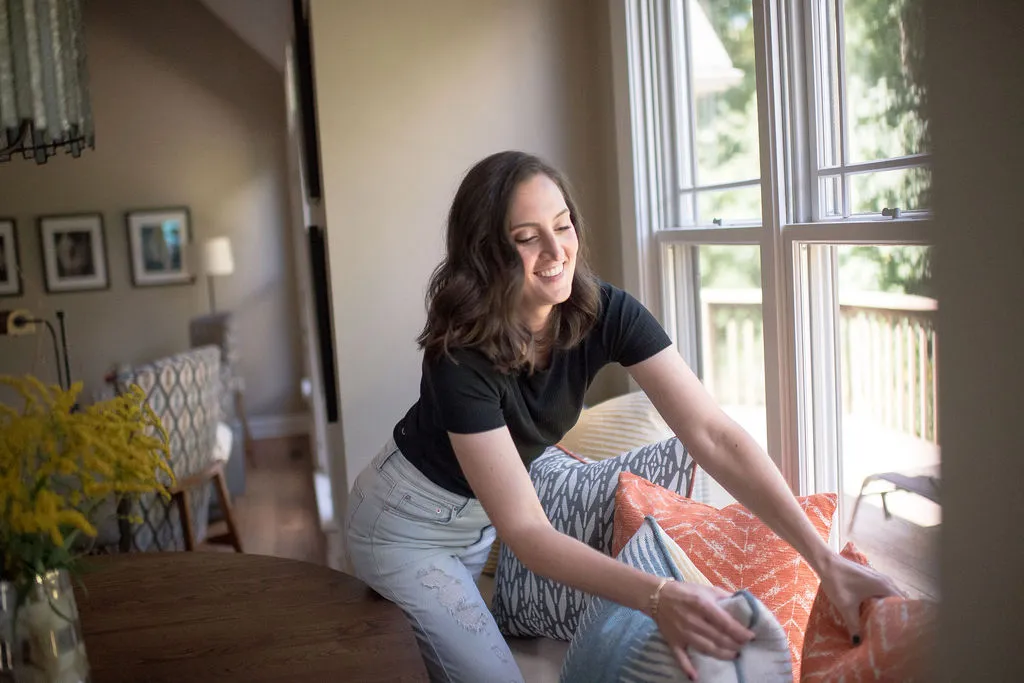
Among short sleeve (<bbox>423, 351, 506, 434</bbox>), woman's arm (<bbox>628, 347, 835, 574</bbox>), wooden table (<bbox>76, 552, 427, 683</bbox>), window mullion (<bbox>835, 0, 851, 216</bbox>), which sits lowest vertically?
wooden table (<bbox>76, 552, 427, 683</bbox>)

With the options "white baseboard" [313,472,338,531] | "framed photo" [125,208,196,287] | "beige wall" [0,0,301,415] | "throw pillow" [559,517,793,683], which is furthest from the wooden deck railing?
"framed photo" [125,208,196,287]

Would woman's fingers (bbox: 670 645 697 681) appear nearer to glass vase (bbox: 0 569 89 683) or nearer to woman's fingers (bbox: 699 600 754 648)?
woman's fingers (bbox: 699 600 754 648)

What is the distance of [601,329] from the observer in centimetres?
168

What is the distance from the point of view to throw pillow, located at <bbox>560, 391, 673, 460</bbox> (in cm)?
230

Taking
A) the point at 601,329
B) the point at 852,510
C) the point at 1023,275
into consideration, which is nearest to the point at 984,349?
the point at 1023,275

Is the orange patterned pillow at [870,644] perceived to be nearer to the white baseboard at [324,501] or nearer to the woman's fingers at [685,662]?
the woman's fingers at [685,662]

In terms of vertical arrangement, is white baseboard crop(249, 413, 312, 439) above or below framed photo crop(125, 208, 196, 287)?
below

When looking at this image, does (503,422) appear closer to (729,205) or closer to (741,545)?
(741,545)

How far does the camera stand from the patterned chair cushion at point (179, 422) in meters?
3.67

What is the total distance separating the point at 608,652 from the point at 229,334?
543 centimetres

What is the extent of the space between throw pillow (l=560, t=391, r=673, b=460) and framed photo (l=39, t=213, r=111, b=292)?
226 inches

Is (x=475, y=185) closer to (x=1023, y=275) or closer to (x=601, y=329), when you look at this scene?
(x=601, y=329)

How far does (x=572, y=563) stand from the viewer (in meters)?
1.26

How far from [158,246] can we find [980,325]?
7273 mm
